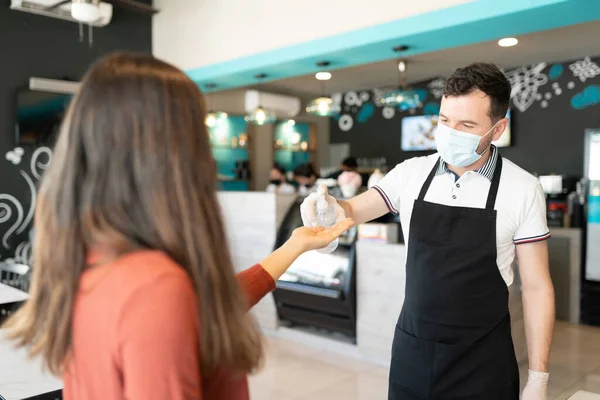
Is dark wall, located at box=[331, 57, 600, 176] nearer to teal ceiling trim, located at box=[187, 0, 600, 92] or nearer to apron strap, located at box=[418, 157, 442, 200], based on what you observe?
teal ceiling trim, located at box=[187, 0, 600, 92]

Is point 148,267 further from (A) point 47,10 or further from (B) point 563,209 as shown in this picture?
(B) point 563,209

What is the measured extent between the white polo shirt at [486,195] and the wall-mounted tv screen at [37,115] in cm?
462

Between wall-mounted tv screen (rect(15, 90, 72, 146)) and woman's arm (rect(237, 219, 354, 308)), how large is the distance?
493 centimetres

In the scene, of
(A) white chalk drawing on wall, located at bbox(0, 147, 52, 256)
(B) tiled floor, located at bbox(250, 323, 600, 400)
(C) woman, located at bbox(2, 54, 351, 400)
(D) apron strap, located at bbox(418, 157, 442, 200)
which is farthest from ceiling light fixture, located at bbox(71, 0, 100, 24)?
(C) woman, located at bbox(2, 54, 351, 400)

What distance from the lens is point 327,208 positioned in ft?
6.00

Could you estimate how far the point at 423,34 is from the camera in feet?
13.7

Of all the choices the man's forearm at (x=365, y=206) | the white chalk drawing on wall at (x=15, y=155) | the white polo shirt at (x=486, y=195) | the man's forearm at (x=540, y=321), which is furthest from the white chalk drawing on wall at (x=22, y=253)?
the man's forearm at (x=540, y=321)

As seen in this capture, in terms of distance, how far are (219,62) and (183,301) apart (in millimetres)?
5449

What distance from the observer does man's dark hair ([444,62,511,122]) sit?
174cm

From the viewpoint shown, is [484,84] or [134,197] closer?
[134,197]

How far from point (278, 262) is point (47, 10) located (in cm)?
535

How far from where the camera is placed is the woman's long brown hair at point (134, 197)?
2.64 ft

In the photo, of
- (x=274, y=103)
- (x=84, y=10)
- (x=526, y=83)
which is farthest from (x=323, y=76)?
(x=84, y=10)

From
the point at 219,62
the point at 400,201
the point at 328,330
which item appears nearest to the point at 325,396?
the point at 328,330
